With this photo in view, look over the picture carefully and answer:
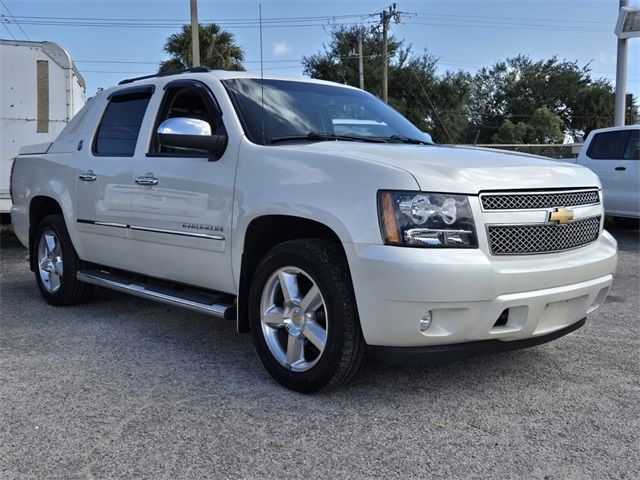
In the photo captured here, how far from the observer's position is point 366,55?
154 feet

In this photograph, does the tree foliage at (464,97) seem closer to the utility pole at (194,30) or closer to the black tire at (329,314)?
the utility pole at (194,30)

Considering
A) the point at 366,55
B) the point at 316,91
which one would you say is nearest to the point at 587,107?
the point at 366,55

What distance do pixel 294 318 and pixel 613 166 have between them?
822cm

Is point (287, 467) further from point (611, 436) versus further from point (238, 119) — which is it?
point (238, 119)

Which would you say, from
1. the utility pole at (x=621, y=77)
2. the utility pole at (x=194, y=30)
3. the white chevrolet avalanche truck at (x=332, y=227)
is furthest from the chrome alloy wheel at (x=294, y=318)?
the utility pole at (x=194, y=30)

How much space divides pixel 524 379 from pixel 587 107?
53.6 metres

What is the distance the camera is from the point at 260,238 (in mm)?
3883

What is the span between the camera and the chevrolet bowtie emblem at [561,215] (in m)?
3.40

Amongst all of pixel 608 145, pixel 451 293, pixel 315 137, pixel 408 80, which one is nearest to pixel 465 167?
pixel 451 293

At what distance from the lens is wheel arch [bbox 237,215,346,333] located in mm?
3748

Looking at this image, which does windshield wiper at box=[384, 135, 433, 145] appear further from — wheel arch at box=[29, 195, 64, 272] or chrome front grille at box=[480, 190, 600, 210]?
wheel arch at box=[29, 195, 64, 272]

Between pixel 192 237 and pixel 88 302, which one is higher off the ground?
pixel 192 237

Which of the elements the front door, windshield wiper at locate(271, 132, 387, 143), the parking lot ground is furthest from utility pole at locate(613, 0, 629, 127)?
the front door

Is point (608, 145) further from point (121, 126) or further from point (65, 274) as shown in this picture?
point (65, 274)
